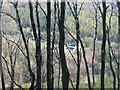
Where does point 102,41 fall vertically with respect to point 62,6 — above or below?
below

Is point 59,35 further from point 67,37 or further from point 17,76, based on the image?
point 17,76

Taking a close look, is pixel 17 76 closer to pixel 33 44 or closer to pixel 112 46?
pixel 33 44

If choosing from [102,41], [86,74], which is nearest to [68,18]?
[102,41]

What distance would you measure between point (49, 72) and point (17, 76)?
9.9 inches

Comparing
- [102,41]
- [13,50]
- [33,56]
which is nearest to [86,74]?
[102,41]

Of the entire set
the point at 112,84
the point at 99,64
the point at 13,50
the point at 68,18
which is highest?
the point at 68,18

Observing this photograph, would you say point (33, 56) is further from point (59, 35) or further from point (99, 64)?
point (99, 64)

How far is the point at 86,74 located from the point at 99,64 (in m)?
0.13

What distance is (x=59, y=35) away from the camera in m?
2.04

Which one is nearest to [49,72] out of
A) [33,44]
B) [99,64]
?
[33,44]

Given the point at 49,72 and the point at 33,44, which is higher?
the point at 33,44

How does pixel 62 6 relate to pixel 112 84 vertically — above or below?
above

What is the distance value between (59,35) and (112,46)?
0.43 meters

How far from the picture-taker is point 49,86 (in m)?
2.06
